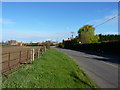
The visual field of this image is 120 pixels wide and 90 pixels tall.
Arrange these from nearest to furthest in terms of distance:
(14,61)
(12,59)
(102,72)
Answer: (102,72) → (14,61) → (12,59)

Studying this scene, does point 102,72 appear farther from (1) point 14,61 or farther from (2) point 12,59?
(2) point 12,59

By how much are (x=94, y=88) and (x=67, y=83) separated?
1.20 metres

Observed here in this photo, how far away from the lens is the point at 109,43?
2808 centimetres

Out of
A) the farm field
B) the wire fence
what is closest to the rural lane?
the wire fence

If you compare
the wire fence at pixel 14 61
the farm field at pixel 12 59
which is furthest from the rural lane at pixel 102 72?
the farm field at pixel 12 59

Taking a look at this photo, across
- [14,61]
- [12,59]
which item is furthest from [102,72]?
[12,59]

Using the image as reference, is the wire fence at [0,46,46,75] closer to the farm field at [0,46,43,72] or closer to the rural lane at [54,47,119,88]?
the farm field at [0,46,43,72]

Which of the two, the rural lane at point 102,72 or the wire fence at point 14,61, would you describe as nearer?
the rural lane at point 102,72

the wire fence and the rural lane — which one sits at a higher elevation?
the wire fence

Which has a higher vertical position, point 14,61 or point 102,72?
point 14,61

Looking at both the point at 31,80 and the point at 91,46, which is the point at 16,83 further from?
the point at 91,46

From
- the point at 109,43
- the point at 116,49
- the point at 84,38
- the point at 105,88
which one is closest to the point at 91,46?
the point at 109,43

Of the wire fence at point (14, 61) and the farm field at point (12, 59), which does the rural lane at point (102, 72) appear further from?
the farm field at point (12, 59)

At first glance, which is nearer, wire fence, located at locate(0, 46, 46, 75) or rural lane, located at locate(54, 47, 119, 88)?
rural lane, located at locate(54, 47, 119, 88)
